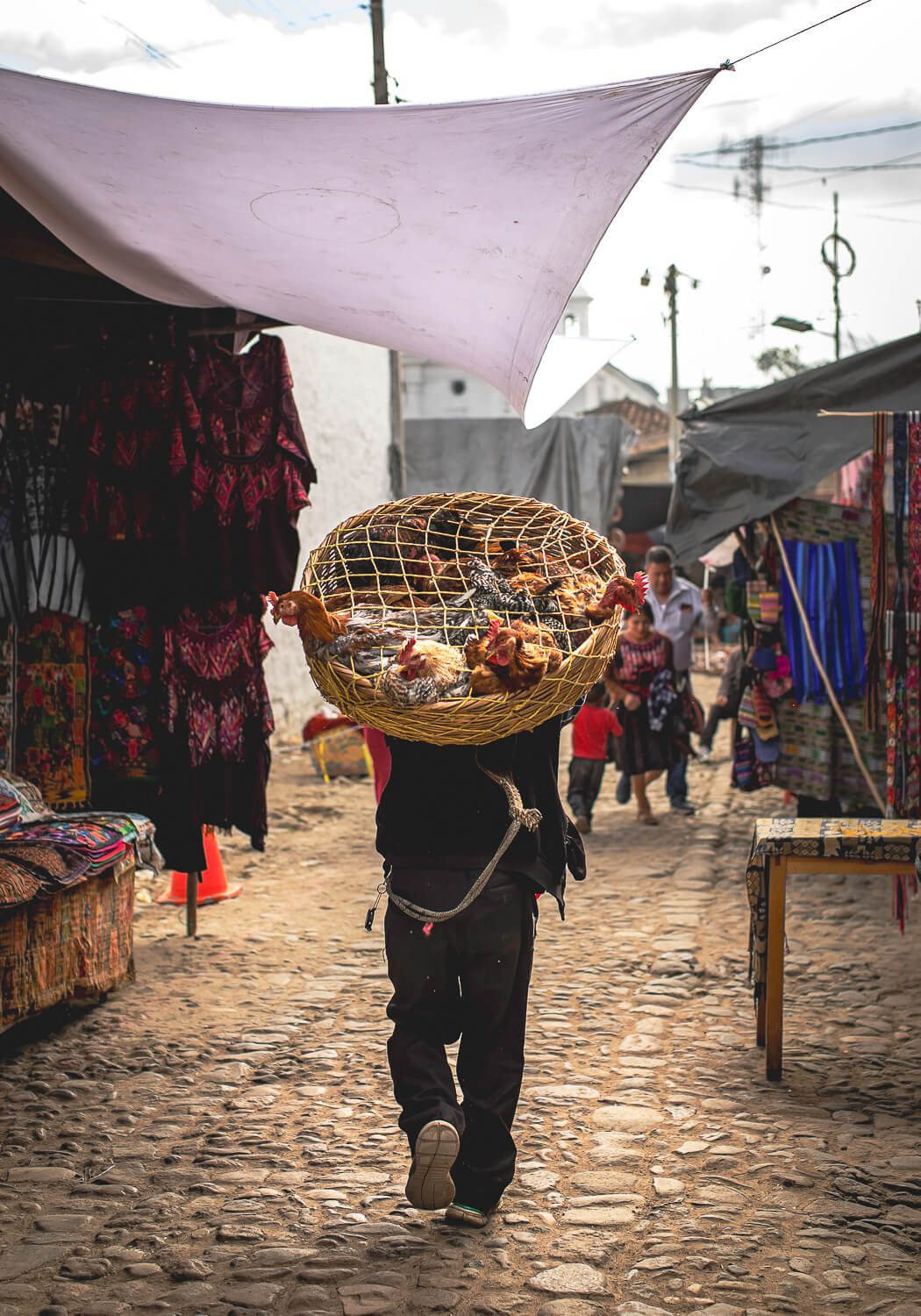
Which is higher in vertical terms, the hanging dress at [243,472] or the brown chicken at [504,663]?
the hanging dress at [243,472]

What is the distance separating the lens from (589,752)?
873 centimetres

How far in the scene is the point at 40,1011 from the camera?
483 cm

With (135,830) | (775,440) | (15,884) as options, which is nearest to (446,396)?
(775,440)

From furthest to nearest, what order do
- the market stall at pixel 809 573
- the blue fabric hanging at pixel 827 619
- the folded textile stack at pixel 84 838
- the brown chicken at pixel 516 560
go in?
the blue fabric hanging at pixel 827 619 < the market stall at pixel 809 573 < the folded textile stack at pixel 84 838 < the brown chicken at pixel 516 560

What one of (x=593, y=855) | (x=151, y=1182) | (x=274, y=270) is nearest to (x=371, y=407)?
(x=593, y=855)

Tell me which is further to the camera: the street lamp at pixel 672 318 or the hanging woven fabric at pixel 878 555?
the street lamp at pixel 672 318

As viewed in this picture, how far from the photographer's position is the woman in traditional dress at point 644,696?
9.02m

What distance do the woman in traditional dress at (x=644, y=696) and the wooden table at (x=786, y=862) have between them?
4.36 metres

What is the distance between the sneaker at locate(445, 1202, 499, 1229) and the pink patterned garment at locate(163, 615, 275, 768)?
108 inches

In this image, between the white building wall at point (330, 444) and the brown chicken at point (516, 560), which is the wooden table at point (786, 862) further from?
the white building wall at point (330, 444)

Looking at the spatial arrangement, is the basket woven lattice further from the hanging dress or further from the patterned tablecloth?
the hanging dress

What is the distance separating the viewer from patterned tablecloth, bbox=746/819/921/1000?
4.31 metres

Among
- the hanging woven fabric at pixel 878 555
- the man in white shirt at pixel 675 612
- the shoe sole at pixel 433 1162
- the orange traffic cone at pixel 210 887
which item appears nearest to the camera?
the shoe sole at pixel 433 1162

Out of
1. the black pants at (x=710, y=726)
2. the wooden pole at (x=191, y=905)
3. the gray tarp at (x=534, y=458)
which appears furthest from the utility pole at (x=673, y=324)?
the wooden pole at (x=191, y=905)
